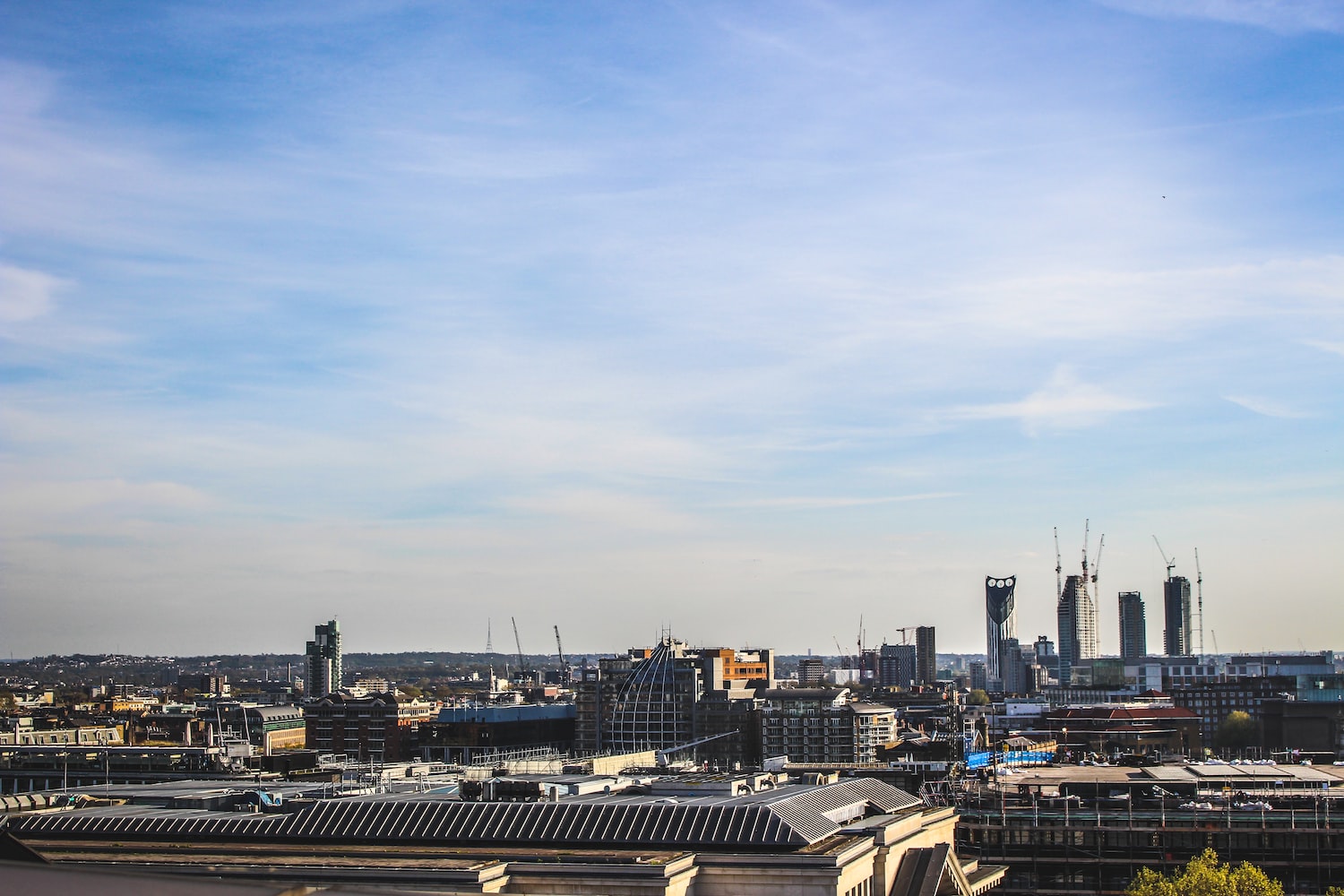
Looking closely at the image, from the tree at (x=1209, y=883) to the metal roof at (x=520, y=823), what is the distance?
56.0 ft

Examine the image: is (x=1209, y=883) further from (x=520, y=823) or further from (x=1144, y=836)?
(x=520, y=823)

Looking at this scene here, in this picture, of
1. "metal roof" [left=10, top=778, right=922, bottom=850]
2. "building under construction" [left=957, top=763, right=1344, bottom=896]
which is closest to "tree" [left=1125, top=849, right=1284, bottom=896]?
"metal roof" [left=10, top=778, right=922, bottom=850]

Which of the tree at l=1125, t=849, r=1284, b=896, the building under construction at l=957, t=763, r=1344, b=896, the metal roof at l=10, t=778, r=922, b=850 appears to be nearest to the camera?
the metal roof at l=10, t=778, r=922, b=850

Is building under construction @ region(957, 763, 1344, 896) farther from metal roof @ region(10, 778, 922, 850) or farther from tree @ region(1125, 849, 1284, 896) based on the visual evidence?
metal roof @ region(10, 778, 922, 850)

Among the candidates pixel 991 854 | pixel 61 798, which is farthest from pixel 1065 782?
pixel 61 798

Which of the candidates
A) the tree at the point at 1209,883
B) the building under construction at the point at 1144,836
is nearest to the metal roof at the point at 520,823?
the tree at the point at 1209,883

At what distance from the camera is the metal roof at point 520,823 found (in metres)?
77.4

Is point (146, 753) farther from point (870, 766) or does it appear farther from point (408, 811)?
point (408, 811)

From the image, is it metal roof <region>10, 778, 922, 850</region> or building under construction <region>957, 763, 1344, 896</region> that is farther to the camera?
building under construction <region>957, 763, 1344, 896</region>

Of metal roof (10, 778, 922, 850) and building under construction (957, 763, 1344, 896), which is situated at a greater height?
metal roof (10, 778, 922, 850)

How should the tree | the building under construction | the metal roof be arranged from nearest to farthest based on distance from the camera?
the metal roof → the tree → the building under construction

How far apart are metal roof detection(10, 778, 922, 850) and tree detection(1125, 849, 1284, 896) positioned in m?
17.1

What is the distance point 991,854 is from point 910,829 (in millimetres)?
34767

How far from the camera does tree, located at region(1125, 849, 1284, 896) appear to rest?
87188 millimetres
